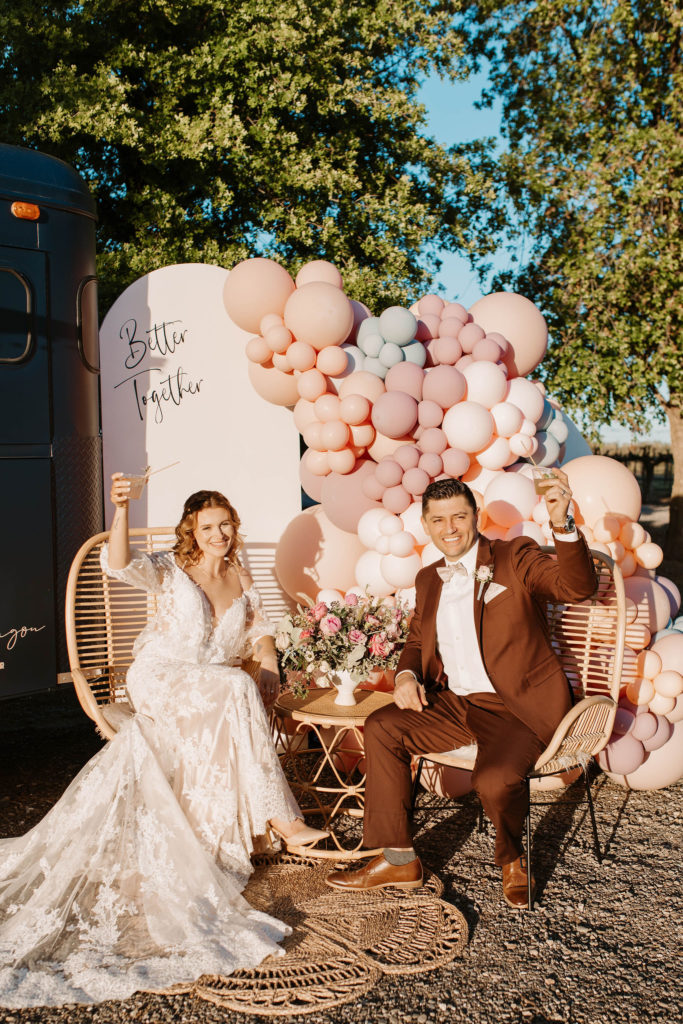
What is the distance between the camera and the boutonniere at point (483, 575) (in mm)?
3482

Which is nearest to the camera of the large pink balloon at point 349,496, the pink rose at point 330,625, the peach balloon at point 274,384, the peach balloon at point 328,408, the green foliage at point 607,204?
the pink rose at point 330,625

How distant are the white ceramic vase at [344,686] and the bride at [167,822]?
28 cm

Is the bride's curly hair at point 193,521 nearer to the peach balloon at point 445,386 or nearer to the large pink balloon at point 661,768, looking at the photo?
the peach balloon at point 445,386

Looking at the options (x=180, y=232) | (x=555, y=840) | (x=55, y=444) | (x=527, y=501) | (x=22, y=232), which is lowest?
(x=555, y=840)

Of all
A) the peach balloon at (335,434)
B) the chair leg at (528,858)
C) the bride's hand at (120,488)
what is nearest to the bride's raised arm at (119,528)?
the bride's hand at (120,488)

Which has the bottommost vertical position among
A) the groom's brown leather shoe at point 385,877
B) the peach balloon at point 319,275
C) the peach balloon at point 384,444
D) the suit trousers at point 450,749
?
the groom's brown leather shoe at point 385,877

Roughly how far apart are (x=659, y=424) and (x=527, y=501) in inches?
269

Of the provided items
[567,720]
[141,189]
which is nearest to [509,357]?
[567,720]

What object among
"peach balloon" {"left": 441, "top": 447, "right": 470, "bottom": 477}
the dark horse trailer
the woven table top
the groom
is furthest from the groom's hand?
the dark horse trailer

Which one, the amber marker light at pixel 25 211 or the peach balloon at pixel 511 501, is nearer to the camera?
the amber marker light at pixel 25 211

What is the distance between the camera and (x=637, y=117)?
350 inches

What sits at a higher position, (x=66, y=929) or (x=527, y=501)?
(x=527, y=501)

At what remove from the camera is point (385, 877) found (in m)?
3.32

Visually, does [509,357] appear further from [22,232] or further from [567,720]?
[22,232]
